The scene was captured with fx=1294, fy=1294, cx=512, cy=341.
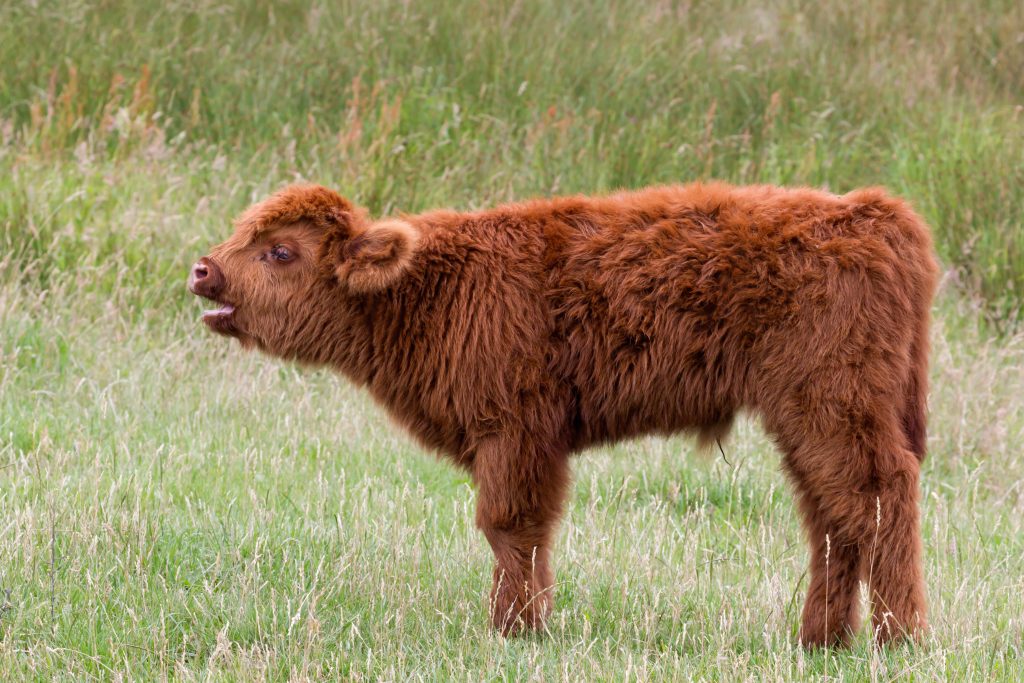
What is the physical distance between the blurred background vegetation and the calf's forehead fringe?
3.57 metres

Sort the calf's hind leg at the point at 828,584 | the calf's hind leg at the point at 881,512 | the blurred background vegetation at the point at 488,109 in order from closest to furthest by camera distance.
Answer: the calf's hind leg at the point at 881,512, the calf's hind leg at the point at 828,584, the blurred background vegetation at the point at 488,109

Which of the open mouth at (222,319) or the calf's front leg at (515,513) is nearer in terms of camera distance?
the calf's front leg at (515,513)

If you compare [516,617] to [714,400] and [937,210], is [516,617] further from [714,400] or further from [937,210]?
[937,210]

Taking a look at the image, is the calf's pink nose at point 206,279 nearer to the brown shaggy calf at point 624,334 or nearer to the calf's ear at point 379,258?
the brown shaggy calf at point 624,334

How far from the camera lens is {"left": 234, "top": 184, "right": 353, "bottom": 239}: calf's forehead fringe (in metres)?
4.82

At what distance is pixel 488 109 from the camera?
1046 cm

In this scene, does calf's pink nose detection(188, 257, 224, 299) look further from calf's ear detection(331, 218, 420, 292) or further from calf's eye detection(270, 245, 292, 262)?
calf's ear detection(331, 218, 420, 292)

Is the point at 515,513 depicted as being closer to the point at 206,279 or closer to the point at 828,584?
the point at 828,584

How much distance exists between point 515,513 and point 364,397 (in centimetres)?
296

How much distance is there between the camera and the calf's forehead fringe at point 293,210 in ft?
15.8

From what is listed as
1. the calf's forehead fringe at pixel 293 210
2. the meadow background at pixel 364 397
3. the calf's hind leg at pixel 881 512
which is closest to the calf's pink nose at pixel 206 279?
the calf's forehead fringe at pixel 293 210

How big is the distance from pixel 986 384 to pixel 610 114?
13.2ft

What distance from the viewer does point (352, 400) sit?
7367mm

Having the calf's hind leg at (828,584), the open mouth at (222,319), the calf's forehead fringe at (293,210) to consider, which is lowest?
the calf's hind leg at (828,584)
